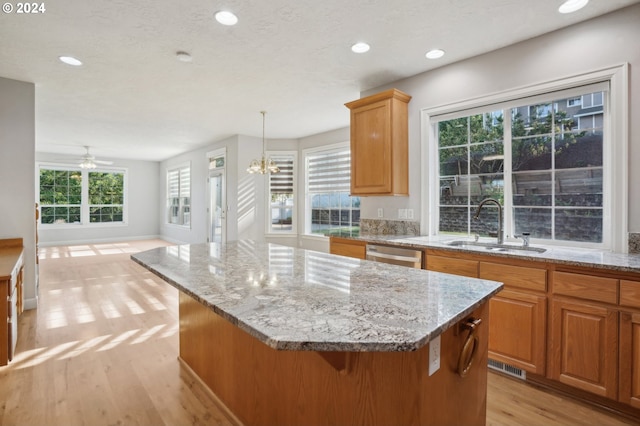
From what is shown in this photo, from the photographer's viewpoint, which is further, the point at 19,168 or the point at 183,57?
the point at 19,168

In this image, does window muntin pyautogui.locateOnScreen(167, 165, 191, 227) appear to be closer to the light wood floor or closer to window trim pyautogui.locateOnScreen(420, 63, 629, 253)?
the light wood floor

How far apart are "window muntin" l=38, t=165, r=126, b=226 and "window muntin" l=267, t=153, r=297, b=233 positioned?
5918 millimetres

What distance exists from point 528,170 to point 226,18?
2799 millimetres

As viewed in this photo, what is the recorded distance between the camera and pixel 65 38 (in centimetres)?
275

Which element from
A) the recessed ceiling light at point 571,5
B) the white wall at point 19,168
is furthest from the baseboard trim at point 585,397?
the white wall at point 19,168

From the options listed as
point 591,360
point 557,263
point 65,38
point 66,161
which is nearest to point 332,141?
point 65,38

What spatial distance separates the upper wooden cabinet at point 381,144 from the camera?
135 inches

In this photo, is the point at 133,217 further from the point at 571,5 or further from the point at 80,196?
the point at 571,5

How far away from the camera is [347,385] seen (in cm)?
117

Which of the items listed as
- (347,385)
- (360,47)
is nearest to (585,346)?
(347,385)

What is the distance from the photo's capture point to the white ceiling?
2.35 m

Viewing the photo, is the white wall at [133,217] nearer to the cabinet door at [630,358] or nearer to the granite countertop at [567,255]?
the granite countertop at [567,255]

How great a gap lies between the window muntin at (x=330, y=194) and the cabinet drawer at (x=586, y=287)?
3.57 metres

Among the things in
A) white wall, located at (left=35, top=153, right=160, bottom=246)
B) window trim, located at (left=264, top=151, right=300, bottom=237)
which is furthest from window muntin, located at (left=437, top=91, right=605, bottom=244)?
white wall, located at (left=35, top=153, right=160, bottom=246)
